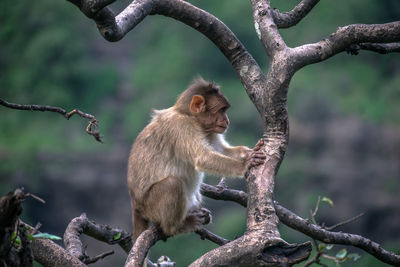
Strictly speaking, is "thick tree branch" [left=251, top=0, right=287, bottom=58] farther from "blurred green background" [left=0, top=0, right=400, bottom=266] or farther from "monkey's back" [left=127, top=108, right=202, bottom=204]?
"blurred green background" [left=0, top=0, right=400, bottom=266]

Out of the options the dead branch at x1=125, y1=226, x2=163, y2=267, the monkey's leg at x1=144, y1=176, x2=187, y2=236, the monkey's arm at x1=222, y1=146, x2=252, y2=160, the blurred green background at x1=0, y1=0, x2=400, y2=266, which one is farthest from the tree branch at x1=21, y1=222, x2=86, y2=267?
the blurred green background at x1=0, y1=0, x2=400, y2=266

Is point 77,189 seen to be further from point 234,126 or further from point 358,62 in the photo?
point 358,62

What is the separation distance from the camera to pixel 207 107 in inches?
232

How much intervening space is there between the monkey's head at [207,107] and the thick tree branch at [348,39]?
1.56m

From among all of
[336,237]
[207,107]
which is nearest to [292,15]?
[207,107]

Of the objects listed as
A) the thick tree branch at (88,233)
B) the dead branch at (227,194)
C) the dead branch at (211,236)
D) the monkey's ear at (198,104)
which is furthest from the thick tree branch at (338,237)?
the thick tree branch at (88,233)

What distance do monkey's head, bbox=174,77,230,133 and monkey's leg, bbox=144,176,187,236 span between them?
750 mm

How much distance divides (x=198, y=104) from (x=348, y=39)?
188 centimetres

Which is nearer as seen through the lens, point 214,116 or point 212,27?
point 212,27

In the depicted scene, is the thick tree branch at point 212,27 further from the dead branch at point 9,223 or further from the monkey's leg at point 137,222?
the monkey's leg at point 137,222

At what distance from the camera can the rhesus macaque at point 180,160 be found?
5469 millimetres

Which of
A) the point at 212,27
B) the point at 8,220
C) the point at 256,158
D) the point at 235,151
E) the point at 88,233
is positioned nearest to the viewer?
the point at 8,220

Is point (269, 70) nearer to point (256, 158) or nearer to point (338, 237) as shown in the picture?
point (256, 158)

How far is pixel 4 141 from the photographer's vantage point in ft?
106
